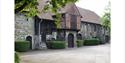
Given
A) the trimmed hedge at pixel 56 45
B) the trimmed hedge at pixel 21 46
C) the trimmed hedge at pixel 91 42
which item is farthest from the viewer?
the trimmed hedge at pixel 91 42

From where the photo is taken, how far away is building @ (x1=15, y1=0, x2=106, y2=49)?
972 centimetres

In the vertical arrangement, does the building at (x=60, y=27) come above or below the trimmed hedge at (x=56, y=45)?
above

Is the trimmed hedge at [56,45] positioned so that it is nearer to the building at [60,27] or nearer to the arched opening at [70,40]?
the building at [60,27]

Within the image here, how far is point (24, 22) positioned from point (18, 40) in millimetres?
867

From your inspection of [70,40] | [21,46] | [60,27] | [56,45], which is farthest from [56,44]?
[21,46]

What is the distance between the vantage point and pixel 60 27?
1208 cm

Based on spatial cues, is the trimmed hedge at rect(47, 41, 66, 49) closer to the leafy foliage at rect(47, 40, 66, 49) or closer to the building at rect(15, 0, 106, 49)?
the leafy foliage at rect(47, 40, 66, 49)

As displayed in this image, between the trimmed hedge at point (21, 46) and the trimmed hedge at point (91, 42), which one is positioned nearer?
the trimmed hedge at point (21, 46)

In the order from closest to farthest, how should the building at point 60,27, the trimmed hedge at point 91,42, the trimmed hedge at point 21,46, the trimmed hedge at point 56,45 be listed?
1. the trimmed hedge at point 21,46
2. the building at point 60,27
3. the trimmed hedge at point 56,45
4. the trimmed hedge at point 91,42

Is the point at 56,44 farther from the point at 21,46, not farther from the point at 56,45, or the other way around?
the point at 21,46

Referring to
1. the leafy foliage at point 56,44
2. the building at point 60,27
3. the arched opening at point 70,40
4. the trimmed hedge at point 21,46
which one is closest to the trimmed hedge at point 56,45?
the leafy foliage at point 56,44

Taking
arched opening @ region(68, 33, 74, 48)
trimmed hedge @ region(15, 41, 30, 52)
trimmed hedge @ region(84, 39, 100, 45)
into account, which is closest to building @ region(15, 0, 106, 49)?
arched opening @ region(68, 33, 74, 48)

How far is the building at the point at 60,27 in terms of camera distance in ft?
31.9
